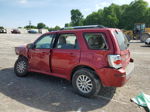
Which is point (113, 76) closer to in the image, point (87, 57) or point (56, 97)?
point (87, 57)

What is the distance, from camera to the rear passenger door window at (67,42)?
4738mm

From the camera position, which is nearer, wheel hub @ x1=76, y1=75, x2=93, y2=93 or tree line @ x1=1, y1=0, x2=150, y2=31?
wheel hub @ x1=76, y1=75, x2=93, y2=93

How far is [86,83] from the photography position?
4.53 metres

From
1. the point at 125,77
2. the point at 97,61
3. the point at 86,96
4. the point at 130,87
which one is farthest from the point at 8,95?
Result: the point at 130,87

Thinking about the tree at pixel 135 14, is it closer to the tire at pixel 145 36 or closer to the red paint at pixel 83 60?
the tire at pixel 145 36

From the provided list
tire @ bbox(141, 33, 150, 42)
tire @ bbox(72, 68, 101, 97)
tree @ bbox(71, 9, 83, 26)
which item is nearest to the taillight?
tire @ bbox(72, 68, 101, 97)

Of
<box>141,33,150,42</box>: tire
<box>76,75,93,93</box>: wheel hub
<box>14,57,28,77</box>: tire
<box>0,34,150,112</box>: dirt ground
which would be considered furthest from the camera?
<box>141,33,150,42</box>: tire

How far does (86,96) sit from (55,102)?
0.84 meters

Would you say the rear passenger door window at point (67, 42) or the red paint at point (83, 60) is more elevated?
the rear passenger door window at point (67, 42)

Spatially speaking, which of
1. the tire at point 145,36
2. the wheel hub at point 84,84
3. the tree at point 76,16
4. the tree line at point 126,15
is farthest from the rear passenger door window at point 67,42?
the tree at point 76,16

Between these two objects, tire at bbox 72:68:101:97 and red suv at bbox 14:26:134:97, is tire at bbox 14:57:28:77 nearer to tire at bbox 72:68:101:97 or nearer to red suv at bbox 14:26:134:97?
red suv at bbox 14:26:134:97

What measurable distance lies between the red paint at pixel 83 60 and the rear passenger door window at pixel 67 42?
0.10 m

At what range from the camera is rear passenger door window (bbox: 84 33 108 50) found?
4.25m

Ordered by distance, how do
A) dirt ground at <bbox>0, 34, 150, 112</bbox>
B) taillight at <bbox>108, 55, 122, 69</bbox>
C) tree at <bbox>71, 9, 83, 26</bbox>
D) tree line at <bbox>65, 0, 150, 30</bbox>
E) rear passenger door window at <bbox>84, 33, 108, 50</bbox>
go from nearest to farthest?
1. dirt ground at <bbox>0, 34, 150, 112</bbox>
2. taillight at <bbox>108, 55, 122, 69</bbox>
3. rear passenger door window at <bbox>84, 33, 108, 50</bbox>
4. tree line at <bbox>65, 0, 150, 30</bbox>
5. tree at <bbox>71, 9, 83, 26</bbox>
